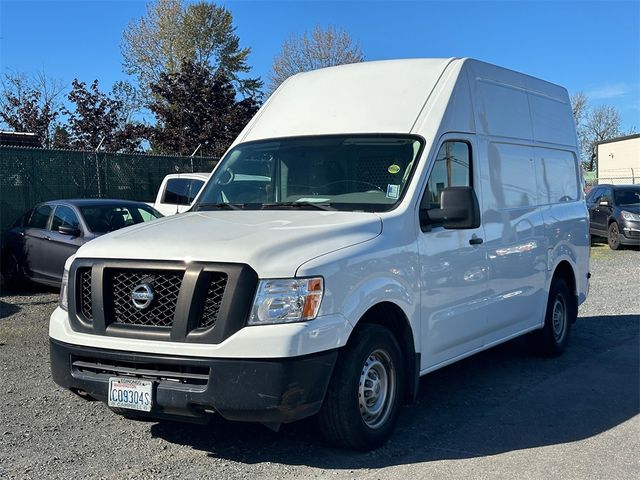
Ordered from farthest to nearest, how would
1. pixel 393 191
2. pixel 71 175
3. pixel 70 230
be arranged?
pixel 71 175 < pixel 70 230 < pixel 393 191

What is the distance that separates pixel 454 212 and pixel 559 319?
3.37 m

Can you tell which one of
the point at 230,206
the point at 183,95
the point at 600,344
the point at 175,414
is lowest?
the point at 600,344

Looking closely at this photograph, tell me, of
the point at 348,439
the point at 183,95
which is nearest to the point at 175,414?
the point at 348,439

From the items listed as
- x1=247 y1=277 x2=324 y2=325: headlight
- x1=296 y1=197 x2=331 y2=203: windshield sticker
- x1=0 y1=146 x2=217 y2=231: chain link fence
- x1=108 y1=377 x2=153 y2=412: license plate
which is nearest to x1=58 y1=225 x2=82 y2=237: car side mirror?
x1=0 y1=146 x2=217 y2=231: chain link fence

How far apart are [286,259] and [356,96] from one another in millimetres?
2219

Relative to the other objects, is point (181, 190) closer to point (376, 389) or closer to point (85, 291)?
point (85, 291)

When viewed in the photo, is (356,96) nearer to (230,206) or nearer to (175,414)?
(230,206)

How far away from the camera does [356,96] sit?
588cm

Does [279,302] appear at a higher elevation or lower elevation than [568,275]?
higher

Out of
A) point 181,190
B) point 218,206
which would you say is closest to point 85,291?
point 218,206

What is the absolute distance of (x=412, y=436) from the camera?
5.07m

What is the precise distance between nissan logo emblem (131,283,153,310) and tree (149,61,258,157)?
23.4 metres

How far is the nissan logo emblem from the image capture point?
168 inches

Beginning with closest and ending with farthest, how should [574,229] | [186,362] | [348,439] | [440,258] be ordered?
[186,362] → [348,439] → [440,258] → [574,229]
